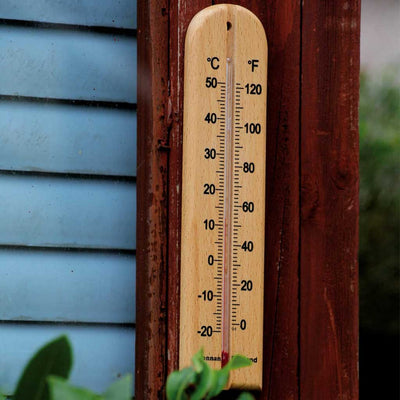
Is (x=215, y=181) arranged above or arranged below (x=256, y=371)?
above

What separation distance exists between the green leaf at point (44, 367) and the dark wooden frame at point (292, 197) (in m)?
0.74

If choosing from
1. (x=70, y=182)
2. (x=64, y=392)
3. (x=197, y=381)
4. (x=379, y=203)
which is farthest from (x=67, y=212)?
(x=379, y=203)

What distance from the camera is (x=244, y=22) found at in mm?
1097

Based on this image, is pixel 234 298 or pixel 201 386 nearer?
pixel 201 386

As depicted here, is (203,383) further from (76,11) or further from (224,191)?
Answer: (76,11)

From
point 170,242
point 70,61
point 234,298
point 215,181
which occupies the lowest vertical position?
point 234,298

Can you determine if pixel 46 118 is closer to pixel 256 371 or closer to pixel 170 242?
pixel 170 242

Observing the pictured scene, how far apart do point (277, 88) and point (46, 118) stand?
21.5 inches

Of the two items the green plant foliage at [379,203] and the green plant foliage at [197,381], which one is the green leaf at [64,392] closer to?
the green plant foliage at [197,381]

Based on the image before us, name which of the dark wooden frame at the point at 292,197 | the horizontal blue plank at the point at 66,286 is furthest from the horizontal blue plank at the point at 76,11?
the horizontal blue plank at the point at 66,286

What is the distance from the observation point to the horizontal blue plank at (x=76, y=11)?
129 centimetres

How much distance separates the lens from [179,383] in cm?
42

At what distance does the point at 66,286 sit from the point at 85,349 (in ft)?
0.50

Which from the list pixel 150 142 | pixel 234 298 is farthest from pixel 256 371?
pixel 150 142
